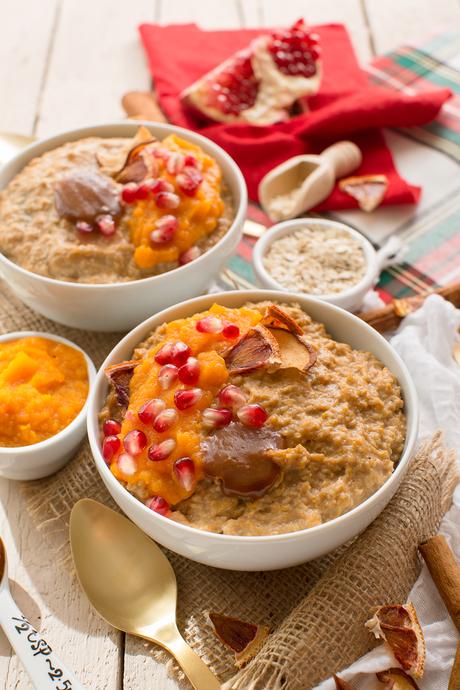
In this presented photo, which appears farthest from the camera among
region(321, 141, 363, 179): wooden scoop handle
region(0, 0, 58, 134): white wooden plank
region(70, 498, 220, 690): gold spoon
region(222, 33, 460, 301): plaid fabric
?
region(0, 0, 58, 134): white wooden plank

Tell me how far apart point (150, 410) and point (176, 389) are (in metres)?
0.11

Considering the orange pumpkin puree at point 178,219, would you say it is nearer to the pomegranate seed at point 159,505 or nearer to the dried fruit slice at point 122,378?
the dried fruit slice at point 122,378

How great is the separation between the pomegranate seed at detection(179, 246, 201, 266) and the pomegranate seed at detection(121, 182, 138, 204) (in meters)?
0.32

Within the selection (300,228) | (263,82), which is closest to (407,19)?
(263,82)

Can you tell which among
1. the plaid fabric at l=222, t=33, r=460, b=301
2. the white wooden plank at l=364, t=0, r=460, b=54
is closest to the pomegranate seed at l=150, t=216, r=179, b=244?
the plaid fabric at l=222, t=33, r=460, b=301

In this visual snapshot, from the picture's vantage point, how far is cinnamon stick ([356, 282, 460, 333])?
3619 millimetres

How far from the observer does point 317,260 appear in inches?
151

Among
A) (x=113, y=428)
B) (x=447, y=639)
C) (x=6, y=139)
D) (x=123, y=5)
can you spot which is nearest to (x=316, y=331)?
(x=113, y=428)

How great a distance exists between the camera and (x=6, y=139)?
4422 millimetres

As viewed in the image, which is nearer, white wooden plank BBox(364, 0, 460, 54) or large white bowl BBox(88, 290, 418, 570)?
large white bowl BBox(88, 290, 418, 570)

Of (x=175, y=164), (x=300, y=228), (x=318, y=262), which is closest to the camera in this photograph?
(x=175, y=164)

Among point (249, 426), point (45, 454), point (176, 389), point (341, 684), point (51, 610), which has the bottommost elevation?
point (341, 684)

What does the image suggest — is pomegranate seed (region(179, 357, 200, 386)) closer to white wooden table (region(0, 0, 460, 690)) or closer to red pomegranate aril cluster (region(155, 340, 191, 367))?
red pomegranate aril cluster (region(155, 340, 191, 367))

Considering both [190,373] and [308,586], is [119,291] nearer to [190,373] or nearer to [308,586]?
[190,373]
